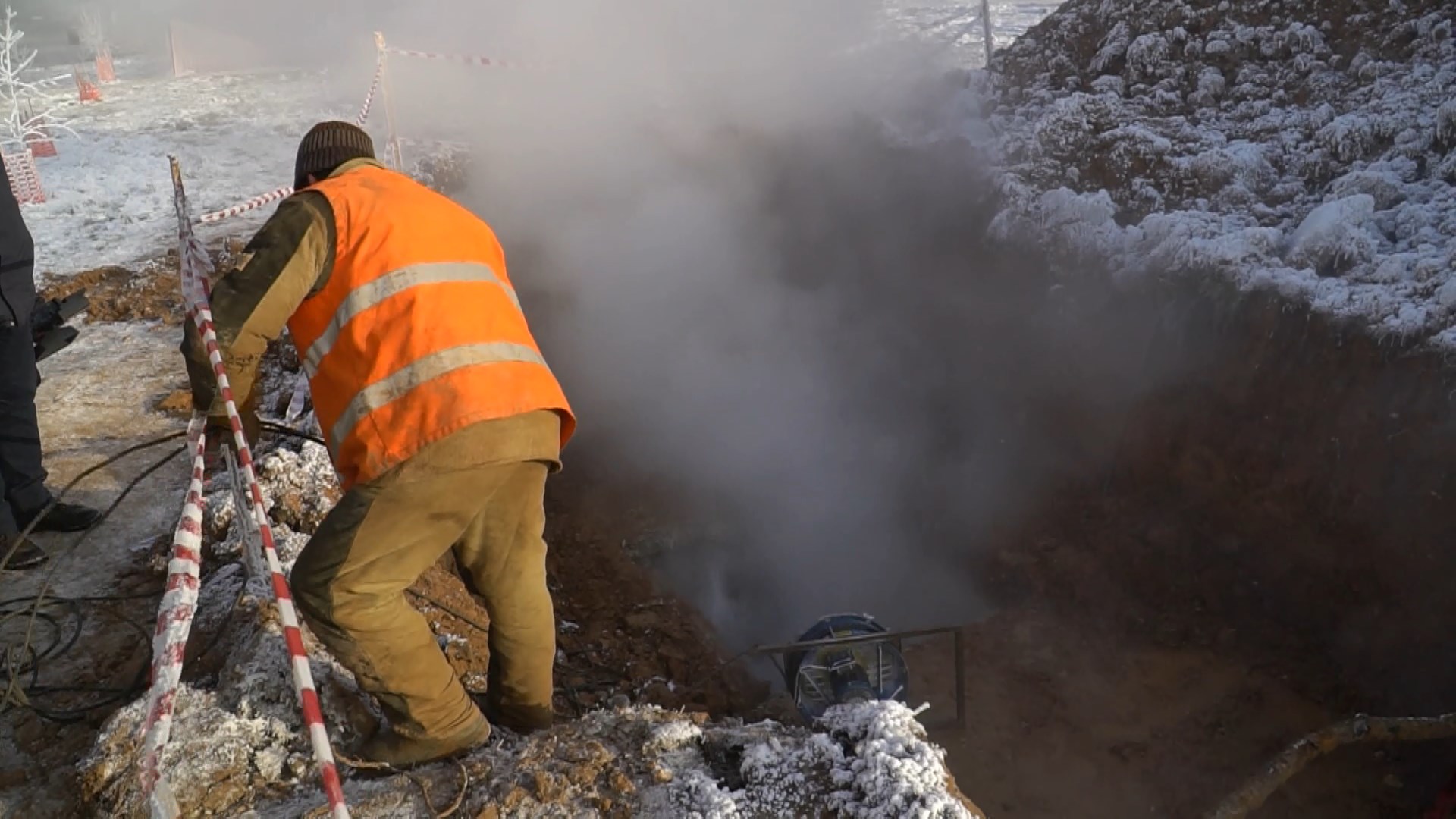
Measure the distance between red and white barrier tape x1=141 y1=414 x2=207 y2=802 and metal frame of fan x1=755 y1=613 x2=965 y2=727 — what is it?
2.20m

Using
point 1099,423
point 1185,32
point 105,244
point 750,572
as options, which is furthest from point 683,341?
point 105,244

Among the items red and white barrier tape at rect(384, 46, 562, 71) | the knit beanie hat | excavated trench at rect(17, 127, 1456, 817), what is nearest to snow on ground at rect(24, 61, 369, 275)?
red and white barrier tape at rect(384, 46, 562, 71)

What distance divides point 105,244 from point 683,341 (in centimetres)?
A: 554

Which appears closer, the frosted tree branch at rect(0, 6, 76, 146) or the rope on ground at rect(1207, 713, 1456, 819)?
the rope on ground at rect(1207, 713, 1456, 819)

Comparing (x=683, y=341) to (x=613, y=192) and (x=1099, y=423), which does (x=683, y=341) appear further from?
(x=1099, y=423)

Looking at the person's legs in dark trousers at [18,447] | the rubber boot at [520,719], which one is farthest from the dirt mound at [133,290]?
the rubber boot at [520,719]

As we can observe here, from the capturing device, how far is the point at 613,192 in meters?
9.66

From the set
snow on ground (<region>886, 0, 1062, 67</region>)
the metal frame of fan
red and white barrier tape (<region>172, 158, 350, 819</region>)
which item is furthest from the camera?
snow on ground (<region>886, 0, 1062, 67</region>)

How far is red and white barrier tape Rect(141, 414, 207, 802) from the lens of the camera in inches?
84.0

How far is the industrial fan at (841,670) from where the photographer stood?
3792 millimetres

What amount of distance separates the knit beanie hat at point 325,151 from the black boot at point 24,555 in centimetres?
276

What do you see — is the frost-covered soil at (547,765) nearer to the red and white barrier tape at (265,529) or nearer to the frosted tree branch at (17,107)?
the red and white barrier tape at (265,529)

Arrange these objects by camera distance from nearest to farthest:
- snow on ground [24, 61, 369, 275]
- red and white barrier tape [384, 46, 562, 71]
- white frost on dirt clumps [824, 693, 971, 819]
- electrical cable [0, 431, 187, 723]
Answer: white frost on dirt clumps [824, 693, 971, 819], electrical cable [0, 431, 187, 723], snow on ground [24, 61, 369, 275], red and white barrier tape [384, 46, 562, 71]

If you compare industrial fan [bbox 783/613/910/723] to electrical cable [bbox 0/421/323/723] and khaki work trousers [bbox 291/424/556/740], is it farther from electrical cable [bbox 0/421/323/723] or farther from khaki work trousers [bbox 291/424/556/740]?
Result: electrical cable [bbox 0/421/323/723]
